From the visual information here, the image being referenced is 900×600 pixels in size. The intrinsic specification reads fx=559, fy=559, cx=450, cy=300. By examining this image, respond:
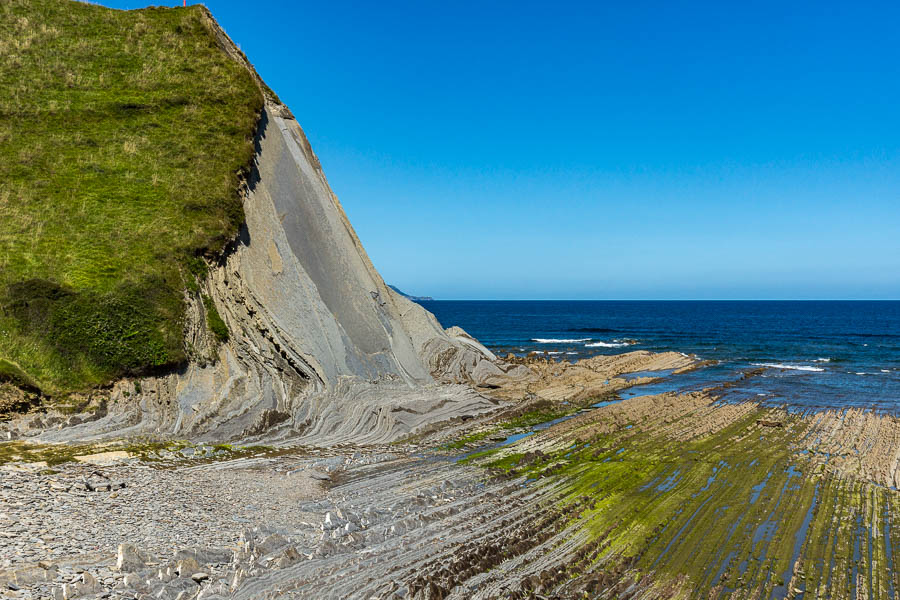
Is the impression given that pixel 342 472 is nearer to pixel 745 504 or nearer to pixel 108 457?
pixel 108 457

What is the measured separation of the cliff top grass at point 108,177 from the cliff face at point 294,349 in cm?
107

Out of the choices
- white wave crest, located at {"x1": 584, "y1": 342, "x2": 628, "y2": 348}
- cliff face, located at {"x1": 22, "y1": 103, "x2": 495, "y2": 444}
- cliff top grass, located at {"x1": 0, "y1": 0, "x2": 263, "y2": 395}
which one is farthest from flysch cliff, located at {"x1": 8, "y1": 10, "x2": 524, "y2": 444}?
white wave crest, located at {"x1": 584, "y1": 342, "x2": 628, "y2": 348}

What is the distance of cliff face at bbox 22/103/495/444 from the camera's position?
16.5 m

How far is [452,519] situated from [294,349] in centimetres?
1031

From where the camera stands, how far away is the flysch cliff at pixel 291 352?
53.1 feet

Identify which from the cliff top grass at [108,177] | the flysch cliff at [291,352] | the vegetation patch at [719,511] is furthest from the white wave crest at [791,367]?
the cliff top grass at [108,177]

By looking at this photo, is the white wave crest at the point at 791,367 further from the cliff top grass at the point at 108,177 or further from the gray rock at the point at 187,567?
the gray rock at the point at 187,567

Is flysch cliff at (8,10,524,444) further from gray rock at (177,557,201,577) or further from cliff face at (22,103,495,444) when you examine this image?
gray rock at (177,557,201,577)

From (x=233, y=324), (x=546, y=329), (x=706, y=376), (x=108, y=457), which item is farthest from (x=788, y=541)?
(x=546, y=329)

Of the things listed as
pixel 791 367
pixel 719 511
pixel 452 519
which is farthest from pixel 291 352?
pixel 791 367

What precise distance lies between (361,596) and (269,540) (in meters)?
2.11

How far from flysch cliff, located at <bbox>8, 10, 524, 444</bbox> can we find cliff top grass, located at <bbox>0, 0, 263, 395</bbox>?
1.02 m

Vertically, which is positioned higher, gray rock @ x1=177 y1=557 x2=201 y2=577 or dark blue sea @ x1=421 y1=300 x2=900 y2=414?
gray rock @ x1=177 y1=557 x2=201 y2=577

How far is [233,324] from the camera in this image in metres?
18.7
